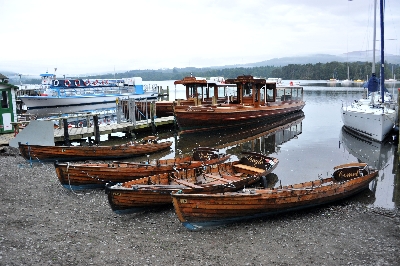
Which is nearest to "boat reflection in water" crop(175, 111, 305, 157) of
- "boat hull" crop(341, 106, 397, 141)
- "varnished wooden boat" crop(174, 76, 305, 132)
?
"varnished wooden boat" crop(174, 76, 305, 132)

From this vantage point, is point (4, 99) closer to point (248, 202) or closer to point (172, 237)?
point (172, 237)

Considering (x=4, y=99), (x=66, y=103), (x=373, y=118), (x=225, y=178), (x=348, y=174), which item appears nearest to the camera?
(x=225, y=178)

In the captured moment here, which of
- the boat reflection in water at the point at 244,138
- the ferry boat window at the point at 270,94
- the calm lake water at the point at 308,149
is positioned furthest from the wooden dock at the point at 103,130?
the ferry boat window at the point at 270,94

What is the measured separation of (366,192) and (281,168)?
189 inches

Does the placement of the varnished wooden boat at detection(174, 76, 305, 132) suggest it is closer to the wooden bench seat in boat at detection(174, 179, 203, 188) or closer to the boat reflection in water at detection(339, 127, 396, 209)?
the boat reflection in water at detection(339, 127, 396, 209)

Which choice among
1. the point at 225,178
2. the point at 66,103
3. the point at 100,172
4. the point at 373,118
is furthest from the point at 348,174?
the point at 66,103

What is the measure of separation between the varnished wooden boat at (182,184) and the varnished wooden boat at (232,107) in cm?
1477

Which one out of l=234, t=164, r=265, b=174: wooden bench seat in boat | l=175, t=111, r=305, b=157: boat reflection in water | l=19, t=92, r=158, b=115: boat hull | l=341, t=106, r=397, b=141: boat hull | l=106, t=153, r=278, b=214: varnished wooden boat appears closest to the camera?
l=106, t=153, r=278, b=214: varnished wooden boat

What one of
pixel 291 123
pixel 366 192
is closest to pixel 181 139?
pixel 291 123

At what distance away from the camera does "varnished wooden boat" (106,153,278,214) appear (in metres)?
10.8

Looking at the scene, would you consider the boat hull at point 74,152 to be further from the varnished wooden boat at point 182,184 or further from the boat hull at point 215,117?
the boat hull at point 215,117

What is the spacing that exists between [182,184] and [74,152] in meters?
8.04

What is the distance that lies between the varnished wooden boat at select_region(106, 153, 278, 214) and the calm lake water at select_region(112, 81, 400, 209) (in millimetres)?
2121

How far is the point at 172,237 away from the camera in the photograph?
970 cm
